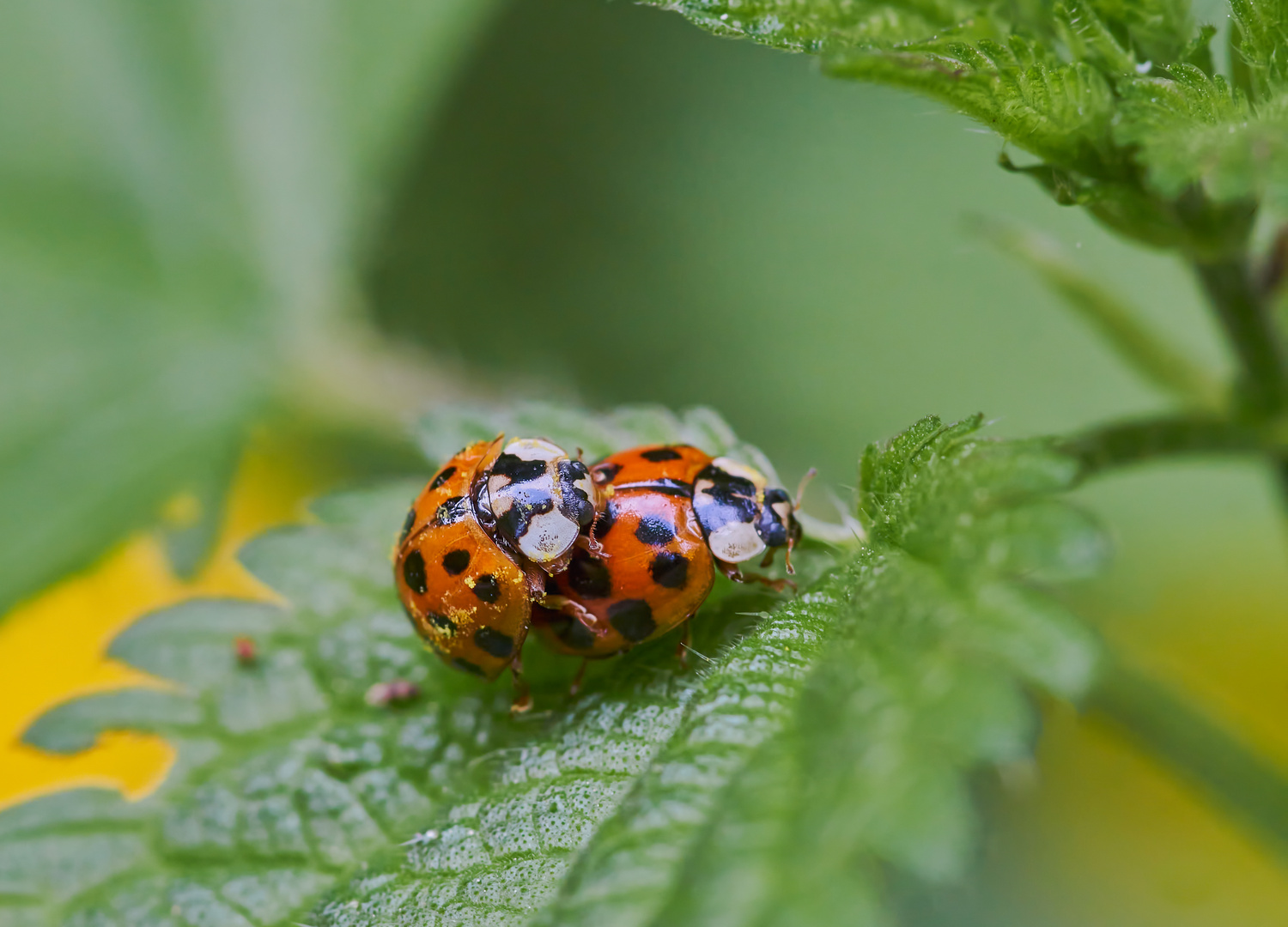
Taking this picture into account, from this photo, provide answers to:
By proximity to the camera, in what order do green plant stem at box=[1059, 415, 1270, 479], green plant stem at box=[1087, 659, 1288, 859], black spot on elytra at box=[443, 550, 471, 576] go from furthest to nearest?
1. green plant stem at box=[1087, 659, 1288, 859]
2. black spot on elytra at box=[443, 550, 471, 576]
3. green plant stem at box=[1059, 415, 1270, 479]

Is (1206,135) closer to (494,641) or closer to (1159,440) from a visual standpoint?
(1159,440)

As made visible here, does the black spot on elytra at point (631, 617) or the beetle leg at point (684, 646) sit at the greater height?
the black spot on elytra at point (631, 617)

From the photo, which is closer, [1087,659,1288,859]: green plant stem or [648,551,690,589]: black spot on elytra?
[648,551,690,589]: black spot on elytra

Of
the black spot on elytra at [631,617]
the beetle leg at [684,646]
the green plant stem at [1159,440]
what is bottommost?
the green plant stem at [1159,440]

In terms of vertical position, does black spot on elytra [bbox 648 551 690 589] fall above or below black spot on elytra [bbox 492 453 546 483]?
below

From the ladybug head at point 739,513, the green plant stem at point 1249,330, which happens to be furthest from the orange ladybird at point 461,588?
the green plant stem at point 1249,330

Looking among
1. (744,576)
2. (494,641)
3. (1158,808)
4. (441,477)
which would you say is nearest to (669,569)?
(744,576)

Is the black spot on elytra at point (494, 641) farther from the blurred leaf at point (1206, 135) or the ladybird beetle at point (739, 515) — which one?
the blurred leaf at point (1206, 135)

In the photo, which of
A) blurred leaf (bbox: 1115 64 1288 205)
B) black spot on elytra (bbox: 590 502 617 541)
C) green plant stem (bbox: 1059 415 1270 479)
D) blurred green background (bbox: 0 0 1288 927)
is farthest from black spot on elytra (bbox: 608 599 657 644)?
blurred green background (bbox: 0 0 1288 927)

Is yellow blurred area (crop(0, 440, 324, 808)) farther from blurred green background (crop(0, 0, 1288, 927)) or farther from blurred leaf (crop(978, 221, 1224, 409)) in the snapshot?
blurred leaf (crop(978, 221, 1224, 409))
